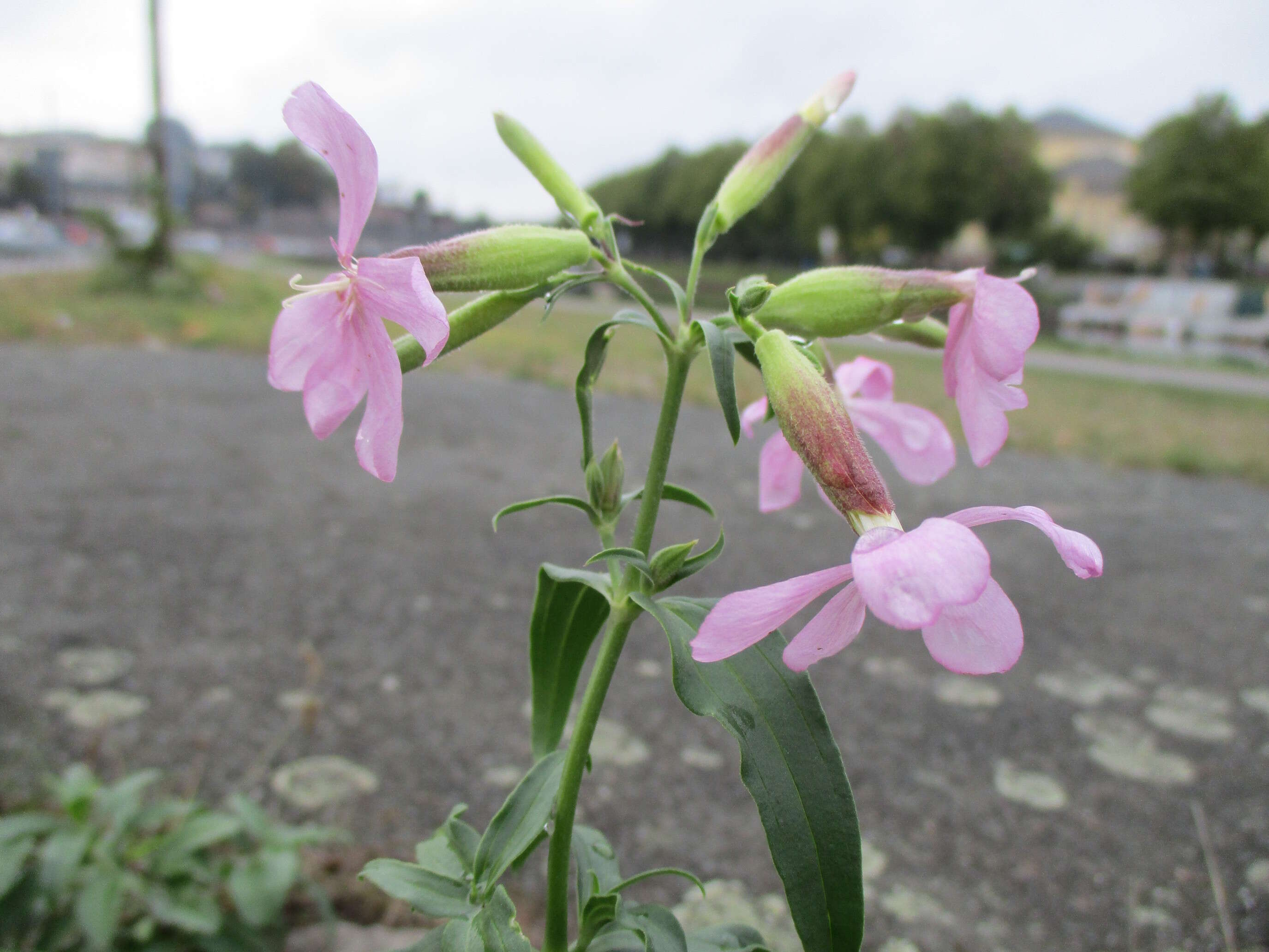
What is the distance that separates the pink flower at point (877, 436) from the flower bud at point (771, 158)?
0.17 m

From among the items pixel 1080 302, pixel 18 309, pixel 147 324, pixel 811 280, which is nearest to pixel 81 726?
pixel 811 280

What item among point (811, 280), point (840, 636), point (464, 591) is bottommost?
point (464, 591)

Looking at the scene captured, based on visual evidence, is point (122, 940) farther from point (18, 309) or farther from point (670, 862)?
point (18, 309)

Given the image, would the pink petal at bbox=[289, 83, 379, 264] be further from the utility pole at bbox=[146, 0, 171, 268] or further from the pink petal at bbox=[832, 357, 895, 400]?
the utility pole at bbox=[146, 0, 171, 268]

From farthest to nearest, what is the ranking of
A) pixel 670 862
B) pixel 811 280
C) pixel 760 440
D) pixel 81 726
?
1. pixel 760 440
2. pixel 81 726
3. pixel 670 862
4. pixel 811 280

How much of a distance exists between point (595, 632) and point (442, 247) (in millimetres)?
369

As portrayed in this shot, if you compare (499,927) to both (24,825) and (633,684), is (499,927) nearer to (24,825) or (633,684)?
(24,825)

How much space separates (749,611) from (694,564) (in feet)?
0.70

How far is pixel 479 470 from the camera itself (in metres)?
3.93

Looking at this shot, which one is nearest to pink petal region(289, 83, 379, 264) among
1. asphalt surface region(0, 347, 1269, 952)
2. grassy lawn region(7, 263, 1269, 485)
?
asphalt surface region(0, 347, 1269, 952)

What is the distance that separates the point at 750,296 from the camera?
681 millimetres

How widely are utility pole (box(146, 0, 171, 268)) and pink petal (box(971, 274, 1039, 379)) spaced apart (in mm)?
9410

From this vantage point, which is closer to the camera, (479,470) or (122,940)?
(122,940)

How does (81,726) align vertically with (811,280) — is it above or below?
below
